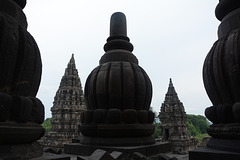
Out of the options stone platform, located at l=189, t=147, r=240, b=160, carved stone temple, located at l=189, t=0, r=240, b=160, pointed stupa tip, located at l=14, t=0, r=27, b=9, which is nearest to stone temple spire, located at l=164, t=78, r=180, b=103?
carved stone temple, located at l=189, t=0, r=240, b=160

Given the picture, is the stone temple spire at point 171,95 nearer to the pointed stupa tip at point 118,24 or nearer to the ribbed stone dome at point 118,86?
the pointed stupa tip at point 118,24

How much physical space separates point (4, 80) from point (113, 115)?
12.7 feet

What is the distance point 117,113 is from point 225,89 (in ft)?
11.7

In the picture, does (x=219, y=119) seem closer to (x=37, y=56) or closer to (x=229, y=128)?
(x=229, y=128)

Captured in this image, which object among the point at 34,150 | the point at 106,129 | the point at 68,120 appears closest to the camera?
Answer: the point at 34,150

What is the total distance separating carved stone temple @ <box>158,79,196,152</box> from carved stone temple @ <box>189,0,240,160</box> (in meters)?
24.4

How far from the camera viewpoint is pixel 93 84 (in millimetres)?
6918

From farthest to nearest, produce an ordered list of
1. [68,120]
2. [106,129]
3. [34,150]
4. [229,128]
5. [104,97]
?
1. [68,120]
2. [104,97]
3. [106,129]
4. [229,128]
5. [34,150]

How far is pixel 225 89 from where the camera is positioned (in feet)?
12.0

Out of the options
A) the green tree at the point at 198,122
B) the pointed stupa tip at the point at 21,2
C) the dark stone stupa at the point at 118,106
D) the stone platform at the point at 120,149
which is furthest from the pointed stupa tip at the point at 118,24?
the green tree at the point at 198,122

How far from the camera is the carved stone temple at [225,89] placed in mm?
3348

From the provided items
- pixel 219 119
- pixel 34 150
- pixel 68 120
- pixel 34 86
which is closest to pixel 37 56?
pixel 34 86

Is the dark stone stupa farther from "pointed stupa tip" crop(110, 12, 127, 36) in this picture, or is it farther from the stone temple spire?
the stone temple spire

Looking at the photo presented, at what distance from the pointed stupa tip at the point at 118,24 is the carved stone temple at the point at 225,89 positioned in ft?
15.1
